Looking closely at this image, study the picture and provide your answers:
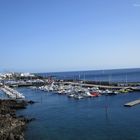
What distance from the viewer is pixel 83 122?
4959 centimetres

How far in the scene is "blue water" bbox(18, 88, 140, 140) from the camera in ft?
137

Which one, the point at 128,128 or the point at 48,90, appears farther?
the point at 48,90

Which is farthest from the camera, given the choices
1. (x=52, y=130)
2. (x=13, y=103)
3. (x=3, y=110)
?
(x=13, y=103)

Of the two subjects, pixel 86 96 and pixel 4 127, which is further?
pixel 86 96

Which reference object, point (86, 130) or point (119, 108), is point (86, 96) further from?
point (86, 130)

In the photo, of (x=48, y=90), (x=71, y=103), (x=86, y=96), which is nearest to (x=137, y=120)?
(x=71, y=103)

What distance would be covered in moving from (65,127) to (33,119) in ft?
24.5

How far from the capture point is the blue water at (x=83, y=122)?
41.7 metres

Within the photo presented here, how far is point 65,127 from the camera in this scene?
46781 mm

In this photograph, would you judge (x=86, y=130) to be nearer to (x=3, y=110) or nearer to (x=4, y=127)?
(x=4, y=127)

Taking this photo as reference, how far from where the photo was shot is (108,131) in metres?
43.3

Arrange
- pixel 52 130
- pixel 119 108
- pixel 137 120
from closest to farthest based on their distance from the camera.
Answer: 1. pixel 52 130
2. pixel 137 120
3. pixel 119 108

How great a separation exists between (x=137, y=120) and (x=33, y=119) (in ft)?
54.6

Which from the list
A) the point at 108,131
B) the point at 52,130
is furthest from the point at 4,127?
the point at 108,131
